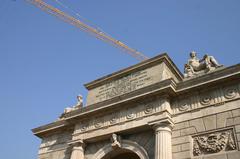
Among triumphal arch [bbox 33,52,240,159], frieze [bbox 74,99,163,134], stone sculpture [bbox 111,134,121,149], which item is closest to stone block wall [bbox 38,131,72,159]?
triumphal arch [bbox 33,52,240,159]

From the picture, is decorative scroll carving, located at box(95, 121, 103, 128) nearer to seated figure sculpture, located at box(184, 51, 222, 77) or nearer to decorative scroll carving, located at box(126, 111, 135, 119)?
decorative scroll carving, located at box(126, 111, 135, 119)

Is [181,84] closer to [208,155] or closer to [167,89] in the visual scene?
[167,89]

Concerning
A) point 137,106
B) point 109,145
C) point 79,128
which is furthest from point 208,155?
point 79,128

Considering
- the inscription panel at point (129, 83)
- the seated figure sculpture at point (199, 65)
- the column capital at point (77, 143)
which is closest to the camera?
the seated figure sculpture at point (199, 65)

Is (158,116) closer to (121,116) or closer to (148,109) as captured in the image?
(148,109)

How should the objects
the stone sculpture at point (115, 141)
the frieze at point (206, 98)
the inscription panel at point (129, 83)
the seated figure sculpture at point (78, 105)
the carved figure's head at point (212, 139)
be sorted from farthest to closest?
1. the seated figure sculpture at point (78, 105)
2. the inscription panel at point (129, 83)
3. the stone sculpture at point (115, 141)
4. the frieze at point (206, 98)
5. the carved figure's head at point (212, 139)

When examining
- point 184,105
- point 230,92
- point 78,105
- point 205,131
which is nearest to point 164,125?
point 184,105

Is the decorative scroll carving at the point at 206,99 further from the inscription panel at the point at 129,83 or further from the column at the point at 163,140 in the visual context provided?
the inscription panel at the point at 129,83

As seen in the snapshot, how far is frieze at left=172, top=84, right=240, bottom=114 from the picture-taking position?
1241 cm

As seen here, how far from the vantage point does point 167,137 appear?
12.8m

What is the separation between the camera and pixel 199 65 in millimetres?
14688

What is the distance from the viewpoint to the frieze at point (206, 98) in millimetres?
12406

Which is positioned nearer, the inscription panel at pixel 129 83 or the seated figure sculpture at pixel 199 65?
the seated figure sculpture at pixel 199 65

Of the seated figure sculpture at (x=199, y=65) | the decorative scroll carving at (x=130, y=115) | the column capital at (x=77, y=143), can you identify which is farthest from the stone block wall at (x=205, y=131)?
the column capital at (x=77, y=143)
